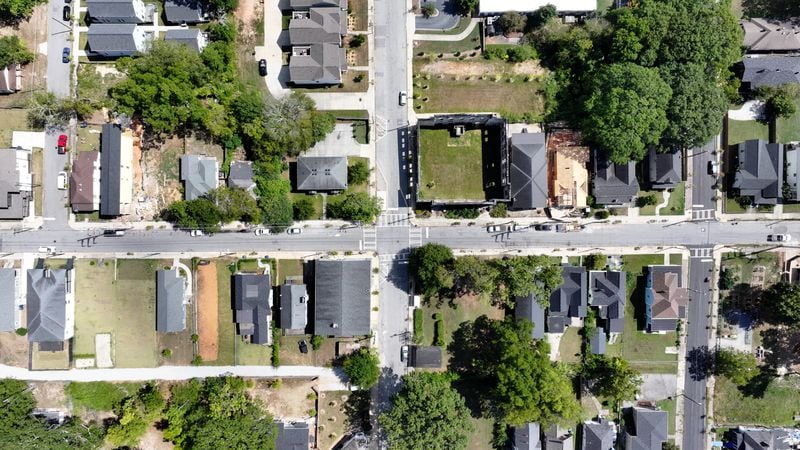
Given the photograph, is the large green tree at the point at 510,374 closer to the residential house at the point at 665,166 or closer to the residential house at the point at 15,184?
the residential house at the point at 665,166

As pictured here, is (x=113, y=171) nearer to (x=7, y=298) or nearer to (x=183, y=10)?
(x=7, y=298)

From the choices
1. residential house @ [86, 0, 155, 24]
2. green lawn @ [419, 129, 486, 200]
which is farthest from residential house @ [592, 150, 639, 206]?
residential house @ [86, 0, 155, 24]

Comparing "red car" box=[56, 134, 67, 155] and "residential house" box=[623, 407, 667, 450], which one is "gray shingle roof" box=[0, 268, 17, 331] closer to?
"red car" box=[56, 134, 67, 155]

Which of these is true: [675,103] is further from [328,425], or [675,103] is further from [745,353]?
[328,425]

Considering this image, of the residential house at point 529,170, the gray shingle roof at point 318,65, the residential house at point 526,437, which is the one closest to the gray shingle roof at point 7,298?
the gray shingle roof at point 318,65

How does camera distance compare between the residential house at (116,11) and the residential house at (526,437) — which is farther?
the residential house at (526,437)

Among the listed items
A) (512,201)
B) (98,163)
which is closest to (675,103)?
(512,201)
